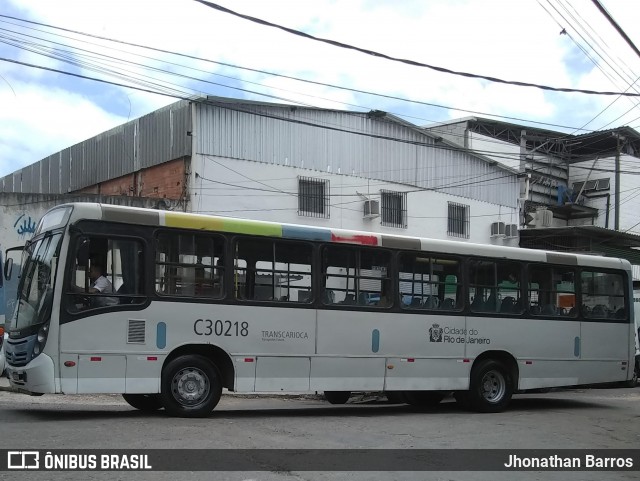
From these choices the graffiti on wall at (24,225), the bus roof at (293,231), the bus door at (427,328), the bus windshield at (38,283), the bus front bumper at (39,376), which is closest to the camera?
the bus front bumper at (39,376)

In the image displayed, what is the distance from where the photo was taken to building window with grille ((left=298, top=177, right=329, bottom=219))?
22.3 m

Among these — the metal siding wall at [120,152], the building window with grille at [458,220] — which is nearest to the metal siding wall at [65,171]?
the metal siding wall at [120,152]

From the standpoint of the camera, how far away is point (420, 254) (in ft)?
39.2

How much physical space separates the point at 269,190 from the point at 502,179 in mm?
12089

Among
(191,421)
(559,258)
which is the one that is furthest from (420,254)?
(191,421)

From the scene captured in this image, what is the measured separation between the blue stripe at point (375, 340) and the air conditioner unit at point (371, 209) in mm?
12395

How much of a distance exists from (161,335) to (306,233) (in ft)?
9.10

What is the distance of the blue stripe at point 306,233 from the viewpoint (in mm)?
10742

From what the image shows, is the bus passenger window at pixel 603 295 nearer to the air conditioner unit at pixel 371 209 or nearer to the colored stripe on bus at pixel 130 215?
the colored stripe on bus at pixel 130 215

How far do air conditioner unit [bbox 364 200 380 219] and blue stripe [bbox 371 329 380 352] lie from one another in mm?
12395

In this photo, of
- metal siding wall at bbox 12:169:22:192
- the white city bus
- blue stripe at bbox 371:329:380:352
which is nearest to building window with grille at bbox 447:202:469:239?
the white city bus

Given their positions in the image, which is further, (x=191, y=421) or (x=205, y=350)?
(x=205, y=350)

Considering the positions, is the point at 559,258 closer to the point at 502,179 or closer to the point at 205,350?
the point at 205,350

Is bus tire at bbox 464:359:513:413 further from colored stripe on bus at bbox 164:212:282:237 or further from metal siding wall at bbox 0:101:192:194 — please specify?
metal siding wall at bbox 0:101:192:194
